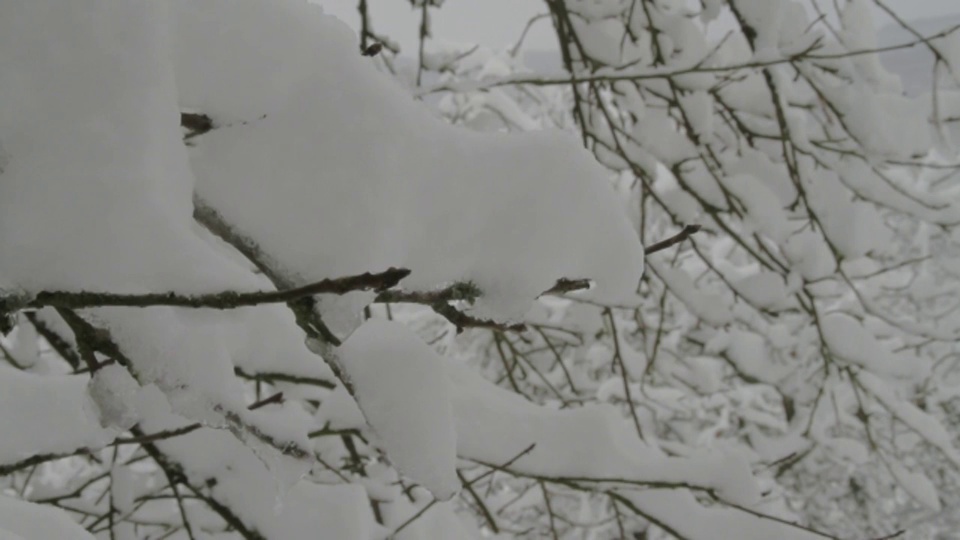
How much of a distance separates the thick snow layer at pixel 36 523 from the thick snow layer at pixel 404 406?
1.38 ft

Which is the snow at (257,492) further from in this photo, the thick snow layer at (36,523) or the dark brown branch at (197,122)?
the dark brown branch at (197,122)

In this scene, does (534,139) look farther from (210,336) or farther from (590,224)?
(210,336)

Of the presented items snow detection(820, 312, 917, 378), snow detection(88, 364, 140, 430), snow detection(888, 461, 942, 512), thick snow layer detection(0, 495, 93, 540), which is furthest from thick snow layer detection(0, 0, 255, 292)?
snow detection(888, 461, 942, 512)

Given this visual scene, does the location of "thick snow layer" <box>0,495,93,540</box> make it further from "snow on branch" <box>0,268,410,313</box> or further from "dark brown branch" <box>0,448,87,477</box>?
"snow on branch" <box>0,268,410,313</box>

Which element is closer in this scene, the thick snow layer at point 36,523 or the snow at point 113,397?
the snow at point 113,397

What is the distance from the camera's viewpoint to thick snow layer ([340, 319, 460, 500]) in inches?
27.5

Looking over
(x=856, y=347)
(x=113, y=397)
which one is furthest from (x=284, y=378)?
(x=856, y=347)

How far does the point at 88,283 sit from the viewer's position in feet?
1.80

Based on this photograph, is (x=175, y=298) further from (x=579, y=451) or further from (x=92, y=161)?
(x=579, y=451)

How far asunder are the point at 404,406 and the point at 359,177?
0.21 meters

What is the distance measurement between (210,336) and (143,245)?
0.34 feet

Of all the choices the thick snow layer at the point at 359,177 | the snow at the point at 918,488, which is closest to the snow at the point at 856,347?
the snow at the point at 918,488

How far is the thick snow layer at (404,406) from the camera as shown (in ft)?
2.29

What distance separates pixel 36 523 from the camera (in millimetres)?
878
